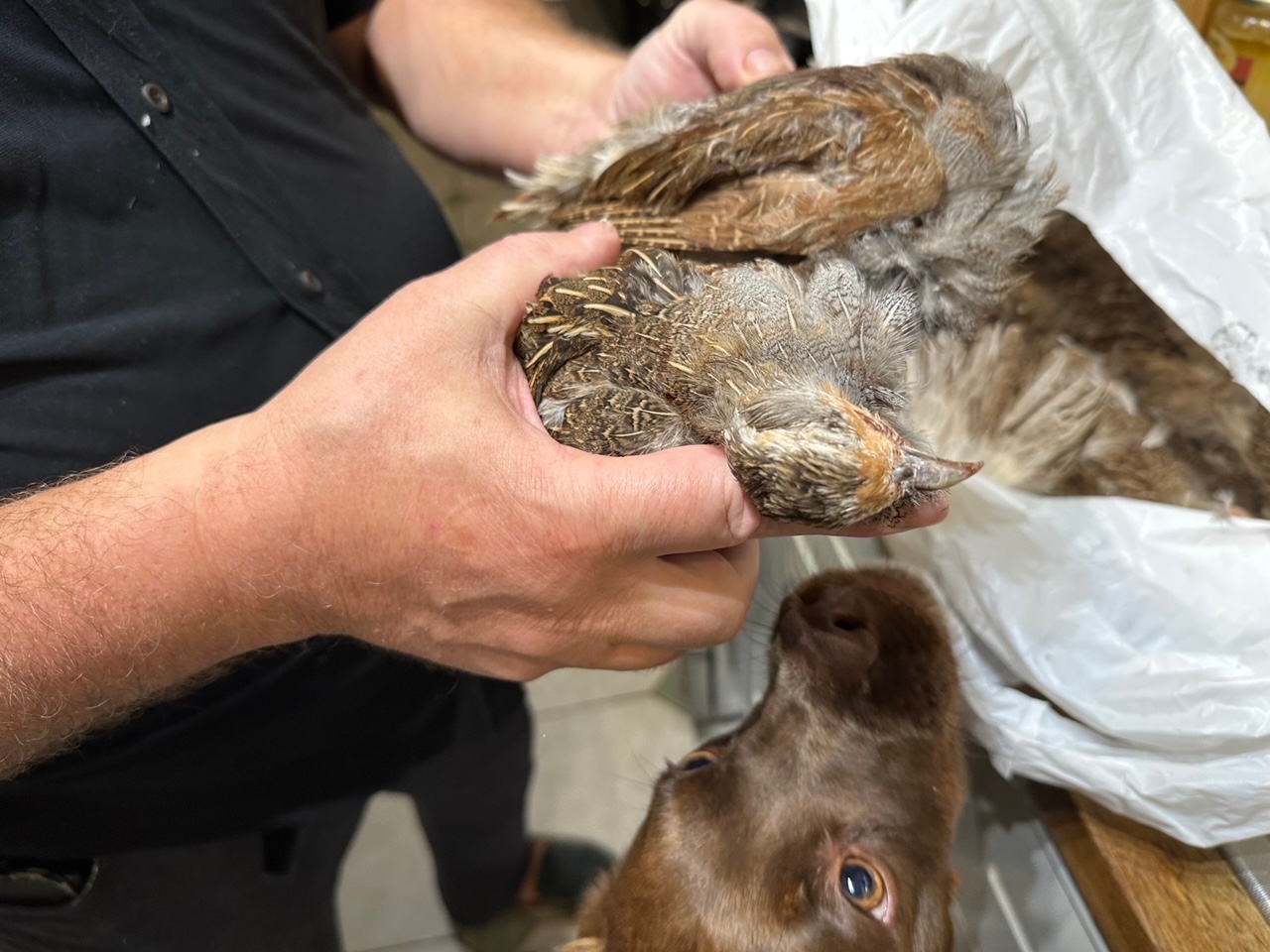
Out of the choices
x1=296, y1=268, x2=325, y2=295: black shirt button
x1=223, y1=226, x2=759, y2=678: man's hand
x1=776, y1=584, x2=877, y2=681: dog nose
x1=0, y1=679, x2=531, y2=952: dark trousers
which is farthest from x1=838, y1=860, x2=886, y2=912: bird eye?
x1=296, y1=268, x2=325, y2=295: black shirt button

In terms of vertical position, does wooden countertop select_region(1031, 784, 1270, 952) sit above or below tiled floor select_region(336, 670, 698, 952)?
above

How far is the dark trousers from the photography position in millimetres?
997

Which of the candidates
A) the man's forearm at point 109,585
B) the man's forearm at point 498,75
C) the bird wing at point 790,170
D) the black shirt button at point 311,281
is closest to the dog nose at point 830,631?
the bird wing at point 790,170

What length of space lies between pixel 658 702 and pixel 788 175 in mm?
1535

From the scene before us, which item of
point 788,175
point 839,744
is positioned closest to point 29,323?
point 788,175

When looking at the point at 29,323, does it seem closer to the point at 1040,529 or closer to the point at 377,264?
the point at 377,264

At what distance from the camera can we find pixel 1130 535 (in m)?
0.97

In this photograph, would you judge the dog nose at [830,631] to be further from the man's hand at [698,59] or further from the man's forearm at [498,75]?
the man's forearm at [498,75]

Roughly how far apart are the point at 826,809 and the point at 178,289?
2.96ft

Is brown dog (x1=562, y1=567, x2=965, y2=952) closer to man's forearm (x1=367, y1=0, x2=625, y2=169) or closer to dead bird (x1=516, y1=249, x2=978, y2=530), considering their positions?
dead bird (x1=516, y1=249, x2=978, y2=530)

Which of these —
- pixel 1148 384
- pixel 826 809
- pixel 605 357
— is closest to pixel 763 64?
pixel 605 357

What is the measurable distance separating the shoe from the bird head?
4.50 feet

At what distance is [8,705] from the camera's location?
0.71 meters

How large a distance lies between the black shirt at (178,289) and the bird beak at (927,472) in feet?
2.44
